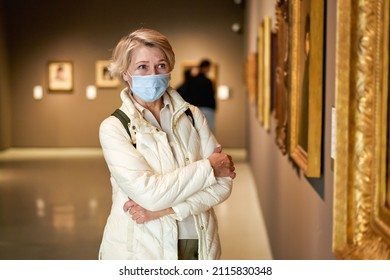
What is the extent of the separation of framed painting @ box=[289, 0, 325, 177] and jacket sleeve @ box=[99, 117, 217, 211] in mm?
783

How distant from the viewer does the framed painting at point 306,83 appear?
11.2ft

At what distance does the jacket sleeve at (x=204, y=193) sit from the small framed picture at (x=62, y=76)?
671 inches

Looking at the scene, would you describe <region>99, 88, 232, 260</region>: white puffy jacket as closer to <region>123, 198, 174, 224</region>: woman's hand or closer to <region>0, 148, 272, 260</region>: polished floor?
<region>123, 198, 174, 224</region>: woman's hand

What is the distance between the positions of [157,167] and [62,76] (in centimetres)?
1717

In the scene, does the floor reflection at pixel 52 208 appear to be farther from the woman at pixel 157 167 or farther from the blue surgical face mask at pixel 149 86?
the blue surgical face mask at pixel 149 86

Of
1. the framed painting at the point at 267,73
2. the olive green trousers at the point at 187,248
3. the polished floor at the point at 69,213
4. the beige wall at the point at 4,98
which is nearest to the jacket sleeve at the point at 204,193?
the olive green trousers at the point at 187,248

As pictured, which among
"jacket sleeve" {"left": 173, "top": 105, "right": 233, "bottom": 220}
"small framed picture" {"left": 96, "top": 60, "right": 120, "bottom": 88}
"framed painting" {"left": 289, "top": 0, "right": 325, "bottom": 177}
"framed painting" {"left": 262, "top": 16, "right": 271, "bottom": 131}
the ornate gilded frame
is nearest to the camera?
the ornate gilded frame

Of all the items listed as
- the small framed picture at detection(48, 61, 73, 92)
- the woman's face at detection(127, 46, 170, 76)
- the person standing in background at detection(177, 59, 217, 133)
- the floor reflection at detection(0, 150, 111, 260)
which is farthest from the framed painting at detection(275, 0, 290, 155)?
the small framed picture at detection(48, 61, 73, 92)

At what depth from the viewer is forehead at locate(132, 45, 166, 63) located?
274 cm

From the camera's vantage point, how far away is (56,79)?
19719 mm

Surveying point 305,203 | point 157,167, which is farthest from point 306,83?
point 157,167

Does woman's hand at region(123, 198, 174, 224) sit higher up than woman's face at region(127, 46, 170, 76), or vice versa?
woman's face at region(127, 46, 170, 76)
